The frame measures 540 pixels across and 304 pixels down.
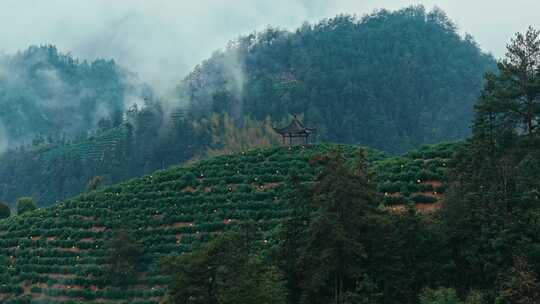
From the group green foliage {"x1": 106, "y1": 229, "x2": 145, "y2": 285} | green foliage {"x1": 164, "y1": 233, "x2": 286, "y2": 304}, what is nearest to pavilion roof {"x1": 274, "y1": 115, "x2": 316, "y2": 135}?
green foliage {"x1": 106, "y1": 229, "x2": 145, "y2": 285}

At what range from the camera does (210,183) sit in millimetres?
38375

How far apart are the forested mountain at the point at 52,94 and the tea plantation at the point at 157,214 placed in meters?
96.1

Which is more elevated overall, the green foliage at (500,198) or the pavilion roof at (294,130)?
the pavilion roof at (294,130)

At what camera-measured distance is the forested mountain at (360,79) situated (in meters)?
84.6

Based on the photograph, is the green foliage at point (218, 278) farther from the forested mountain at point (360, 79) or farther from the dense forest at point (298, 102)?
the forested mountain at point (360, 79)

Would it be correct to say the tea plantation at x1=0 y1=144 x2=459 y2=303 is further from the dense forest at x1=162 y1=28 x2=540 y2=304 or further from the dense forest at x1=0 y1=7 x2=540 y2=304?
the dense forest at x1=162 y1=28 x2=540 y2=304

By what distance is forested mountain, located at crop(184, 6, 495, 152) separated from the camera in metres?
84.6

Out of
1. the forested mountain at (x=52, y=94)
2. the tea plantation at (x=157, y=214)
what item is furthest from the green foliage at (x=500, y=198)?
the forested mountain at (x=52, y=94)

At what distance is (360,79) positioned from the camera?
92250 mm

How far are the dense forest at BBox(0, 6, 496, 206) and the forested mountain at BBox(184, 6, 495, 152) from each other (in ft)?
0.61

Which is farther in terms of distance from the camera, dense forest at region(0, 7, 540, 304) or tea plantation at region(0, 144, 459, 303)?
tea plantation at region(0, 144, 459, 303)

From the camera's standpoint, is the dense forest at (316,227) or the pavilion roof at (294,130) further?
the pavilion roof at (294,130)

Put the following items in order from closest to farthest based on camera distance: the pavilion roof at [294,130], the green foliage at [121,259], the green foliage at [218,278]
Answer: the green foliage at [218,278], the green foliage at [121,259], the pavilion roof at [294,130]

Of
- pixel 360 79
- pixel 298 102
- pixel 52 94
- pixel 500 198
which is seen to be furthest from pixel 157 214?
pixel 52 94
